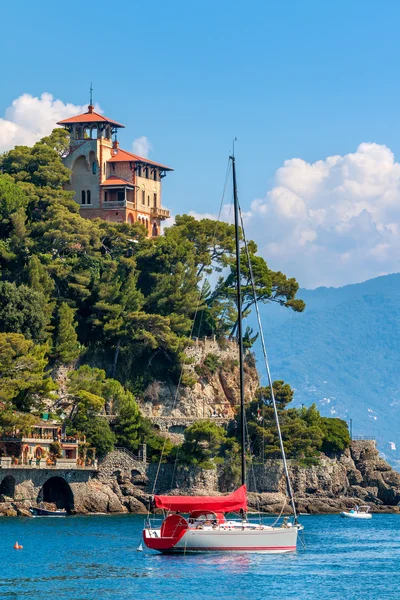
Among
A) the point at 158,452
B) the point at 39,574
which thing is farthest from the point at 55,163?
the point at 39,574

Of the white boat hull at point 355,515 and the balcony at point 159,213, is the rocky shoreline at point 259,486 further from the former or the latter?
the balcony at point 159,213

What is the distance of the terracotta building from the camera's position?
10775 centimetres

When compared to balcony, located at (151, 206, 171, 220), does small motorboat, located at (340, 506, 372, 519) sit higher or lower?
lower

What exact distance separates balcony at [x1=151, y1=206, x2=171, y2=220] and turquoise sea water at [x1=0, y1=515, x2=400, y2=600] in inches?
1599

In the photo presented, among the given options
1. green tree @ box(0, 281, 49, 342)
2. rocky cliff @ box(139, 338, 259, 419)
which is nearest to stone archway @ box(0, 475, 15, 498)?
green tree @ box(0, 281, 49, 342)

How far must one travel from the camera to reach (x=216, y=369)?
103250 millimetres

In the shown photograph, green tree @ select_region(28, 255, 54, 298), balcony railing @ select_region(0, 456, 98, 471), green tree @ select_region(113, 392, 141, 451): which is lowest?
balcony railing @ select_region(0, 456, 98, 471)

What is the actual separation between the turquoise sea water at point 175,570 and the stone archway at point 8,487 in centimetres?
867

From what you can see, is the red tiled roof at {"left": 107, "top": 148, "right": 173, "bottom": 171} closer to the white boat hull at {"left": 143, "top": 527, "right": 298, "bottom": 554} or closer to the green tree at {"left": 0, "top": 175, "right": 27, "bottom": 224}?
the green tree at {"left": 0, "top": 175, "right": 27, "bottom": 224}

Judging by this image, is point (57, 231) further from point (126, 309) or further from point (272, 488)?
point (272, 488)

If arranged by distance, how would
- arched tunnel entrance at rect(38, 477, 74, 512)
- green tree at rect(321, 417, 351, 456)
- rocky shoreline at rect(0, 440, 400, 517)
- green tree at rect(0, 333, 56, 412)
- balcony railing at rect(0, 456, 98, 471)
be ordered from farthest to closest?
green tree at rect(321, 417, 351, 456), arched tunnel entrance at rect(38, 477, 74, 512), rocky shoreline at rect(0, 440, 400, 517), green tree at rect(0, 333, 56, 412), balcony railing at rect(0, 456, 98, 471)

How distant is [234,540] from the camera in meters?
59.6

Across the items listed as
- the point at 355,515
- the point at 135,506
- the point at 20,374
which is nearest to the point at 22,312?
the point at 20,374

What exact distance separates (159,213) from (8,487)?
3371cm
